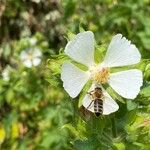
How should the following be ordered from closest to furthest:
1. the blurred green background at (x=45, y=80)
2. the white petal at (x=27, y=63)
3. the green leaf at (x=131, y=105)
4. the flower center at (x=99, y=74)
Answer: the flower center at (x=99, y=74)
the green leaf at (x=131, y=105)
the blurred green background at (x=45, y=80)
the white petal at (x=27, y=63)

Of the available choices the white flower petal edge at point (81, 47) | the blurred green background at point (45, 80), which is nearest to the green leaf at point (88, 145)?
the white flower petal edge at point (81, 47)

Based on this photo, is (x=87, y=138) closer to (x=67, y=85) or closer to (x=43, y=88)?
(x=67, y=85)

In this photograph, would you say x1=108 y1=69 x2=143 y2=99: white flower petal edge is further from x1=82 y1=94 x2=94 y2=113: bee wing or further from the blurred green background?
the blurred green background

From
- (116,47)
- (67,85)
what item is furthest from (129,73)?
(67,85)

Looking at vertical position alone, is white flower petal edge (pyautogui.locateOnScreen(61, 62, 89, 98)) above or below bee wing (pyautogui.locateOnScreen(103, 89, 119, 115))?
above

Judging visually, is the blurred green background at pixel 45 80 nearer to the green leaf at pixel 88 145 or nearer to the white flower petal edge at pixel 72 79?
the green leaf at pixel 88 145

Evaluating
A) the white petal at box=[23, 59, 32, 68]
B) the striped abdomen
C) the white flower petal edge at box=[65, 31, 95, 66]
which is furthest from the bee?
the white petal at box=[23, 59, 32, 68]
